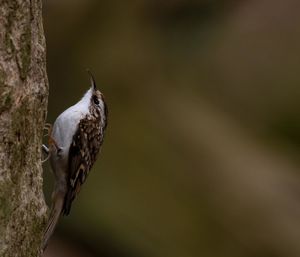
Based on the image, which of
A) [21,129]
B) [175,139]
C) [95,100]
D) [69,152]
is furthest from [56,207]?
[175,139]

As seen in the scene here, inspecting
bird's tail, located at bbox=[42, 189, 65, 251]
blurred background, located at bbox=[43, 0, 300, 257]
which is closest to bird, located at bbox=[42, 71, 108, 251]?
bird's tail, located at bbox=[42, 189, 65, 251]

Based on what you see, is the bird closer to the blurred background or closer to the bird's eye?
the bird's eye

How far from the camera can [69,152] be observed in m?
4.31

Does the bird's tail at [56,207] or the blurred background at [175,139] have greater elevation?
the bird's tail at [56,207]

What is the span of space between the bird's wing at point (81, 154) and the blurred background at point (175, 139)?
9.90ft

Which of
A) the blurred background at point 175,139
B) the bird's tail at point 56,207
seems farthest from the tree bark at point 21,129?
the blurred background at point 175,139

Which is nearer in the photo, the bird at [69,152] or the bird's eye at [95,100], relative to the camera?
the bird at [69,152]

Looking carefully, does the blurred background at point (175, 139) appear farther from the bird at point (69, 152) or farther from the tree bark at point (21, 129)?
the tree bark at point (21, 129)

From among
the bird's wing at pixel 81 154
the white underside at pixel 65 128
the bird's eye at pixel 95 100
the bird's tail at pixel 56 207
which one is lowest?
the bird's tail at pixel 56 207

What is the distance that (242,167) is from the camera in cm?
807

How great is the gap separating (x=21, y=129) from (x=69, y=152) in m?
0.91

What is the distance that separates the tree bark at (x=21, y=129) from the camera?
10.9ft

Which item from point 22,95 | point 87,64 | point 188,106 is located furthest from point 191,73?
point 22,95

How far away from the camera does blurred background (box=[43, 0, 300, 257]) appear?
25.6 feet
